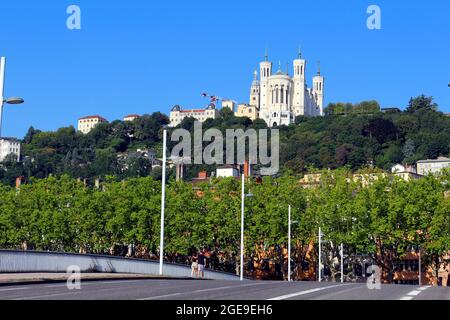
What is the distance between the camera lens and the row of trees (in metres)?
89.3

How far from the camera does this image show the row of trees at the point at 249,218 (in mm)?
89312

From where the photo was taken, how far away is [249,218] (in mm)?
97062

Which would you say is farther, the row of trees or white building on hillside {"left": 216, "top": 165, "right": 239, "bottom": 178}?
white building on hillside {"left": 216, "top": 165, "right": 239, "bottom": 178}

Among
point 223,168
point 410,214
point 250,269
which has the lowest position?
point 250,269

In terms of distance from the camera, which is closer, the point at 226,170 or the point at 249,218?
the point at 249,218

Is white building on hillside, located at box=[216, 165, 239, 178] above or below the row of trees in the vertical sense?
above

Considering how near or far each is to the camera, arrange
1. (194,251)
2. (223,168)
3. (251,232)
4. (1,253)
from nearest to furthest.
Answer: (1,253)
(251,232)
(194,251)
(223,168)

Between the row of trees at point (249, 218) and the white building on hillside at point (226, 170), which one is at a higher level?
the white building on hillside at point (226, 170)

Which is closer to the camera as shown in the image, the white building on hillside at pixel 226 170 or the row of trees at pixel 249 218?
the row of trees at pixel 249 218

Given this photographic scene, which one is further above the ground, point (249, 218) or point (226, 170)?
point (226, 170)

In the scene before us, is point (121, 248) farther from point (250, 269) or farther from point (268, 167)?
point (268, 167)

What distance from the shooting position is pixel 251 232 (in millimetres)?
94938
